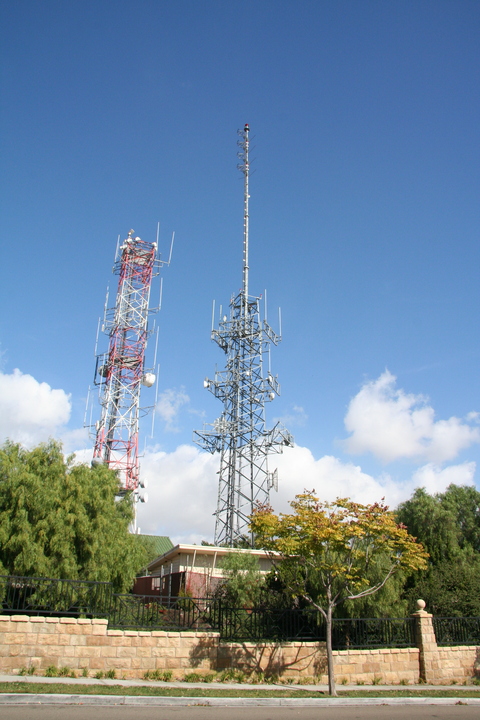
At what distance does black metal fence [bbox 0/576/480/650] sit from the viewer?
1460 cm

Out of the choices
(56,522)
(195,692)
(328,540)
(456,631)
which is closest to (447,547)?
(456,631)

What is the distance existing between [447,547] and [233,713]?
2974 centimetres

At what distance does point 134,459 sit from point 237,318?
13.7m

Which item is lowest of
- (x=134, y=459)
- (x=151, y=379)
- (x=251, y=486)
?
(x=251, y=486)

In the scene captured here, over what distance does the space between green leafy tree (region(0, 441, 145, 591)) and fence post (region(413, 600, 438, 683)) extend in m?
10.9

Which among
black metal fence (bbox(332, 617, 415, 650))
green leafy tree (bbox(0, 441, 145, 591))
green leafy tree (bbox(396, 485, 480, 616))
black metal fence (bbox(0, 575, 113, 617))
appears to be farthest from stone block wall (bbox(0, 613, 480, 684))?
green leafy tree (bbox(0, 441, 145, 591))

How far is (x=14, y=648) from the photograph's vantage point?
42.5ft

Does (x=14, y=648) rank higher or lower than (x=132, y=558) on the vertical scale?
lower

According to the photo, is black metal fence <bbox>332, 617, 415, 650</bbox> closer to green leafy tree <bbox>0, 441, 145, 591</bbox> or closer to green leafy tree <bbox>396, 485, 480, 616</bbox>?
green leafy tree <bbox>396, 485, 480, 616</bbox>

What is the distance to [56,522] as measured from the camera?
1847 centimetres

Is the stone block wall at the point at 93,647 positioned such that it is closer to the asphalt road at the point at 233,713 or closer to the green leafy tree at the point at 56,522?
the asphalt road at the point at 233,713

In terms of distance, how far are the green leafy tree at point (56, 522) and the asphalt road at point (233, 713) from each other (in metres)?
8.22

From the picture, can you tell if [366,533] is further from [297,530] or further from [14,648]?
[14,648]

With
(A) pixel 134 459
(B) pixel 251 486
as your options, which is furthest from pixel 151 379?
(B) pixel 251 486
